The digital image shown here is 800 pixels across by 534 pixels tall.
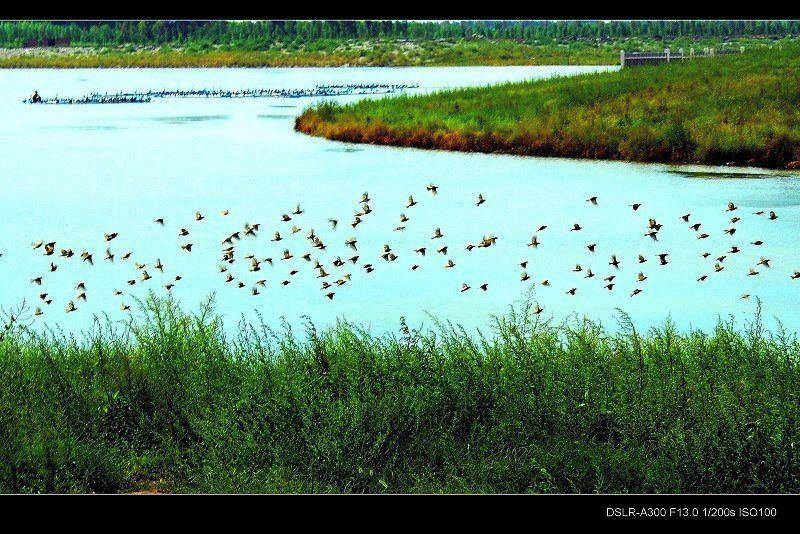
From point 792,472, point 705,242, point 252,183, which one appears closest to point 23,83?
point 252,183

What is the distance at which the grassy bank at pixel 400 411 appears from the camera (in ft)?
20.3

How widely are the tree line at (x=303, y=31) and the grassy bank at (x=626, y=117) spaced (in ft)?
7.38

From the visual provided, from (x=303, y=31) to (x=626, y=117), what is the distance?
6587 millimetres

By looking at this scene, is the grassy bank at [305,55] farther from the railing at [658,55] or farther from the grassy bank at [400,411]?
the grassy bank at [400,411]

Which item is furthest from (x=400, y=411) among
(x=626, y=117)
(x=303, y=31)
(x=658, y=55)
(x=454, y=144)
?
(x=626, y=117)

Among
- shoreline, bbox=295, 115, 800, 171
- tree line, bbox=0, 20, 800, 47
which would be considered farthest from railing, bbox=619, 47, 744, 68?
shoreline, bbox=295, 115, 800, 171

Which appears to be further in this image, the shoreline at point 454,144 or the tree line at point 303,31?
the shoreline at point 454,144

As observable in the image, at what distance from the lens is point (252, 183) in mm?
8055

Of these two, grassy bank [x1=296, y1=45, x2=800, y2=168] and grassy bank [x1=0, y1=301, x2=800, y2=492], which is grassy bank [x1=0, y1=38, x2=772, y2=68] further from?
grassy bank [x1=0, y1=301, x2=800, y2=492]

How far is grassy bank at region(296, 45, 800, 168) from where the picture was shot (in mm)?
11336

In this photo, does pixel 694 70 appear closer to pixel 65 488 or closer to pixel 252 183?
pixel 252 183


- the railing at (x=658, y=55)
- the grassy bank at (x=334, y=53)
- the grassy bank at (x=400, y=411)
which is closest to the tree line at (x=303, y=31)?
the grassy bank at (x=334, y=53)

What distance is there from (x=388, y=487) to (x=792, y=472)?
2364mm

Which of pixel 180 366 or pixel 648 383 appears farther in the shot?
pixel 180 366
